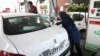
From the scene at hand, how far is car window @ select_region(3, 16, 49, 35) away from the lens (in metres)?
3.02

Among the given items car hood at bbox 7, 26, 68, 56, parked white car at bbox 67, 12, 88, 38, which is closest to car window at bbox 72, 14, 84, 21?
parked white car at bbox 67, 12, 88, 38

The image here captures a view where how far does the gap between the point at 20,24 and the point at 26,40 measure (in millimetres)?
823

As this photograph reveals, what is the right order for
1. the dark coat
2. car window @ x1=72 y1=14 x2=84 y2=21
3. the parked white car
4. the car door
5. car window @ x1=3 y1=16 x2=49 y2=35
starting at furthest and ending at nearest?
1. car window @ x1=72 y1=14 x2=84 y2=21
2. the parked white car
3. the dark coat
4. car window @ x1=3 y1=16 x2=49 y2=35
5. the car door

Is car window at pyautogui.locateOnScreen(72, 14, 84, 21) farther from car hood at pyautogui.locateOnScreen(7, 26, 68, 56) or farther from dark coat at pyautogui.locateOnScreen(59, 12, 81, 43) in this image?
car hood at pyautogui.locateOnScreen(7, 26, 68, 56)

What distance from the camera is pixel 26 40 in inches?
105

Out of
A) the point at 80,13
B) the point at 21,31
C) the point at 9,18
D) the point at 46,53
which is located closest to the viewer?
the point at 46,53

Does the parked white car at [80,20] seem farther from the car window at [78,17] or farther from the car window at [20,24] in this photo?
the car window at [20,24]

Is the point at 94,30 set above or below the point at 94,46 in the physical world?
above

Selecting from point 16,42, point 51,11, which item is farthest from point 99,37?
point 16,42

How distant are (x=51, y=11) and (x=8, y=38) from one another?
5155 millimetres

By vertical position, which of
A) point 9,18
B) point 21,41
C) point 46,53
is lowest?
point 46,53

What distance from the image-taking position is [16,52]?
94.1 inches

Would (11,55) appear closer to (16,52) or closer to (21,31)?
(16,52)

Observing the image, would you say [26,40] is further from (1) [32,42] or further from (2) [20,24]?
(2) [20,24]
